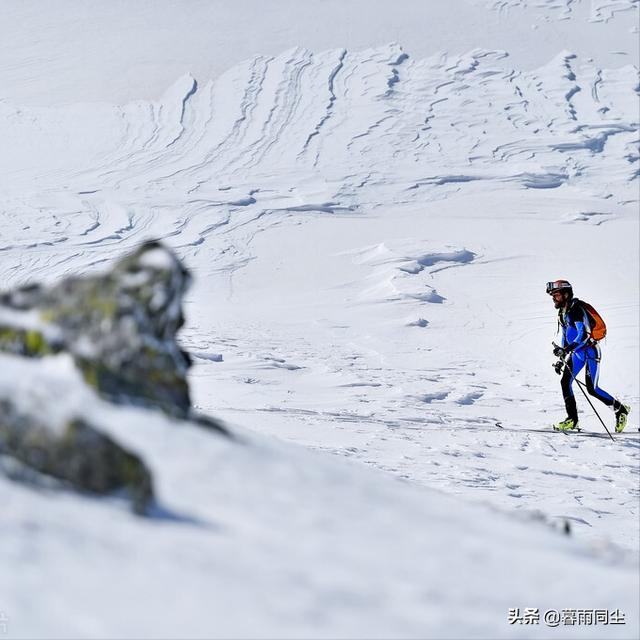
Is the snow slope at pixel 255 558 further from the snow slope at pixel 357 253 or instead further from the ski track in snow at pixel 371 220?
the ski track in snow at pixel 371 220

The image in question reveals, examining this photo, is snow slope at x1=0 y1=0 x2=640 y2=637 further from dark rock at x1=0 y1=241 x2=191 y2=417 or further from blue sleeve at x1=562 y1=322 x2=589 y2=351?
blue sleeve at x1=562 y1=322 x2=589 y2=351

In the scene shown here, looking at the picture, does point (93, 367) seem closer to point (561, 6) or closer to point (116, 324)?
point (116, 324)

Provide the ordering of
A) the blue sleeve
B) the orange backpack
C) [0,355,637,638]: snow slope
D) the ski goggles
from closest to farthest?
1. [0,355,637,638]: snow slope
2. the ski goggles
3. the orange backpack
4. the blue sleeve

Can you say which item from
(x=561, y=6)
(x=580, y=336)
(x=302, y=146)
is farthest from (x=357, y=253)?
(x=561, y=6)

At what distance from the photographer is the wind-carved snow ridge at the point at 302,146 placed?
30766 mm

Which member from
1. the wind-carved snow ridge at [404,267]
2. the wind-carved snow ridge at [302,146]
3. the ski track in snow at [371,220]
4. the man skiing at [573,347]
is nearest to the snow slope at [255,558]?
the ski track in snow at [371,220]

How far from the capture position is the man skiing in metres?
10.4

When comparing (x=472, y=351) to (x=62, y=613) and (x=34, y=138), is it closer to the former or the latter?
(x=62, y=613)

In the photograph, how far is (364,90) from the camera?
40.5m

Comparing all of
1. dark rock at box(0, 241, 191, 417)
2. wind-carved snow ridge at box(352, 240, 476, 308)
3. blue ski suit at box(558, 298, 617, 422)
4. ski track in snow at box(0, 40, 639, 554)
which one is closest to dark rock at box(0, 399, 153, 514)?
dark rock at box(0, 241, 191, 417)

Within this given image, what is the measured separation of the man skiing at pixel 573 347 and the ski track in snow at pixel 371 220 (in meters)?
0.61

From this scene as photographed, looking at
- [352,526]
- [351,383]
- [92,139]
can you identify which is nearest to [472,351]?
[351,383]

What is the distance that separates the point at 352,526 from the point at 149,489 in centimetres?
85

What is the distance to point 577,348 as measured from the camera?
10.7 metres
